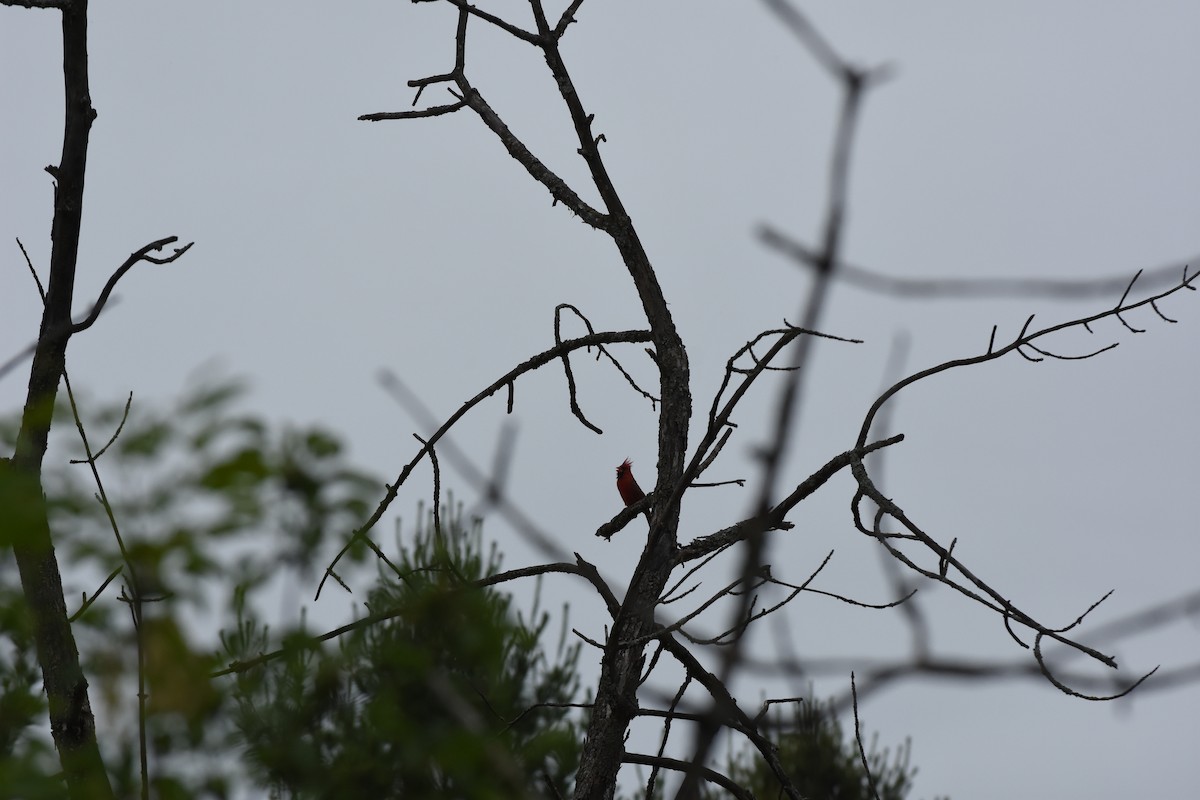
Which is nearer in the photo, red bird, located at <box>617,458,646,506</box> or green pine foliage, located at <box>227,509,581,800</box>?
green pine foliage, located at <box>227,509,581,800</box>

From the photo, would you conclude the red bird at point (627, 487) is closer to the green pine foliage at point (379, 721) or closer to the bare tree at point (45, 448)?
the bare tree at point (45, 448)

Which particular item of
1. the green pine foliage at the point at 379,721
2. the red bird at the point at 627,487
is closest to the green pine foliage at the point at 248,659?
the green pine foliage at the point at 379,721

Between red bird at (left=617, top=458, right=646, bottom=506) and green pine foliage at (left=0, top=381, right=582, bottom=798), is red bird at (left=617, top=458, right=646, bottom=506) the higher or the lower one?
the higher one

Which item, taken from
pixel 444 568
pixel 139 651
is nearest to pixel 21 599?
pixel 139 651

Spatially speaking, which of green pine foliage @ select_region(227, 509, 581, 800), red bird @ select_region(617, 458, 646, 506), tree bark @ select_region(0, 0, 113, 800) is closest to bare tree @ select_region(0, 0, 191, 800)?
tree bark @ select_region(0, 0, 113, 800)

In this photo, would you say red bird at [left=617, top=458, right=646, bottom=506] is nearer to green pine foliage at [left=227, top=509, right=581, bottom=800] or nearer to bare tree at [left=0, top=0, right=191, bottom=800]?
bare tree at [left=0, top=0, right=191, bottom=800]

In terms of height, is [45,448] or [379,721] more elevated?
[45,448]

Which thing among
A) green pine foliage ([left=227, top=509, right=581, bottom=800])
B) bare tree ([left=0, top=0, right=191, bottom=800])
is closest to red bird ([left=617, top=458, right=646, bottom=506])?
bare tree ([left=0, top=0, right=191, bottom=800])

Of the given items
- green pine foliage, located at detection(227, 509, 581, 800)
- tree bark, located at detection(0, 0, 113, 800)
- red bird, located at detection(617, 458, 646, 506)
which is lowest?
green pine foliage, located at detection(227, 509, 581, 800)

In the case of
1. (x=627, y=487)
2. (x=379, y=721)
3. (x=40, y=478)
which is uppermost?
(x=627, y=487)

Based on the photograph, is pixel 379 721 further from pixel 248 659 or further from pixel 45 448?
pixel 45 448

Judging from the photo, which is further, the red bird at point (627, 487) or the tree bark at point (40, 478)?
the red bird at point (627, 487)

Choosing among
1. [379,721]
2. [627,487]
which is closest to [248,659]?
[379,721]

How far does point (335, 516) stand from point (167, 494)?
10.1 inches
